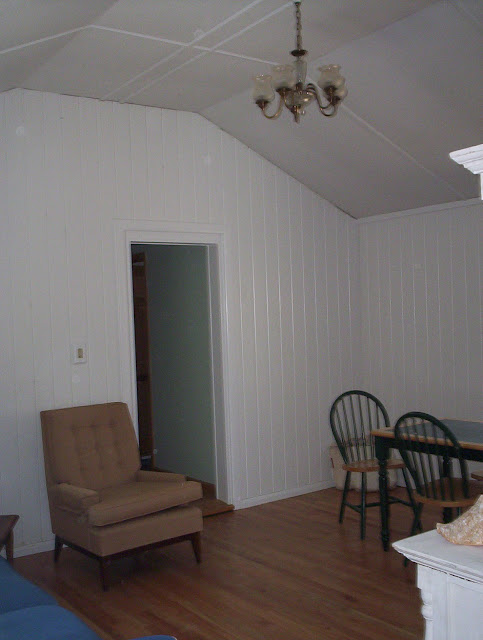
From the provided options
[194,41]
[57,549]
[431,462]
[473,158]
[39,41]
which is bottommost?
[57,549]

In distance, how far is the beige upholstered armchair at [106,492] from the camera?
3.70 meters

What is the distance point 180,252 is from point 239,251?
2.48ft

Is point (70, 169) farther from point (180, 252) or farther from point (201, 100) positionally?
point (180, 252)

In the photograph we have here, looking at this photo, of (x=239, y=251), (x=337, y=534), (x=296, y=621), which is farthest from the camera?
(x=239, y=251)

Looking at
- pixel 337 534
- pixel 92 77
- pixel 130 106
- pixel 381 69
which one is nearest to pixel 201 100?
pixel 130 106

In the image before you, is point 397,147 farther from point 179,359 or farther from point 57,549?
point 57,549

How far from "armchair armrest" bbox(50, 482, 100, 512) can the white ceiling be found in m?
2.27

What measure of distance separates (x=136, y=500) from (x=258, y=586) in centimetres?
79

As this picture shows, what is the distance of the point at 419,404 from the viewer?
5539 mm

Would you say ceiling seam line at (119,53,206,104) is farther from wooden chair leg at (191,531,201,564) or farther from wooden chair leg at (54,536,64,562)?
wooden chair leg at (54,536,64,562)

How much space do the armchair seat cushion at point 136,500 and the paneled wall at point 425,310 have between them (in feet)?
7.55

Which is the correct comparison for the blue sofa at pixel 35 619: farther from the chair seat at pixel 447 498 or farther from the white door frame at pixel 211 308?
the white door frame at pixel 211 308

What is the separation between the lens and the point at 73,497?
12.4ft

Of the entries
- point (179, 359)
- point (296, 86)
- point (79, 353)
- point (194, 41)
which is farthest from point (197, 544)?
point (194, 41)
